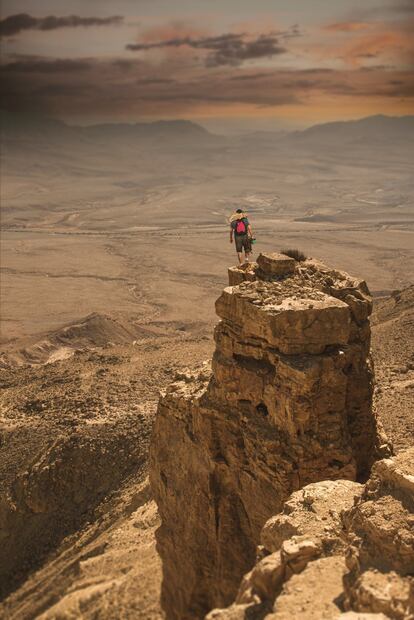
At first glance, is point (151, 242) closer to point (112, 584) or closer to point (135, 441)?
point (135, 441)

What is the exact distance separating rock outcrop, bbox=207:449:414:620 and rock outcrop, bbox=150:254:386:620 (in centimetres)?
167

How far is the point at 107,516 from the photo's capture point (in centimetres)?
1534

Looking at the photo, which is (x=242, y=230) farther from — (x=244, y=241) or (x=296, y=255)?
(x=296, y=255)

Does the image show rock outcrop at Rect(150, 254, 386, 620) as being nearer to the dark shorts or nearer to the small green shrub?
the small green shrub

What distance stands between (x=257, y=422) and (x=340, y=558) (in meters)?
3.57

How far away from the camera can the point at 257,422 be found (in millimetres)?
10016

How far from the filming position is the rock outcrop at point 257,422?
9.46 meters

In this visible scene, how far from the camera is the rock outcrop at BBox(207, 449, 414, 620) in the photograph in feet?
18.6

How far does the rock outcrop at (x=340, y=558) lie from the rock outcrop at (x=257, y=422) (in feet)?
5.49

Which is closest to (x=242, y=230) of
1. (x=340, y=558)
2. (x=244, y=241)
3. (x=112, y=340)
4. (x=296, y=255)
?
(x=244, y=241)

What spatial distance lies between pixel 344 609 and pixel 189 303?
50.8m

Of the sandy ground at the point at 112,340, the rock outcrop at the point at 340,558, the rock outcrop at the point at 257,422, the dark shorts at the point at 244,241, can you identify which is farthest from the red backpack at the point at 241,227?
the rock outcrop at the point at 340,558

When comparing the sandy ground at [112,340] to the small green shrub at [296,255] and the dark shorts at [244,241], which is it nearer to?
the small green shrub at [296,255]

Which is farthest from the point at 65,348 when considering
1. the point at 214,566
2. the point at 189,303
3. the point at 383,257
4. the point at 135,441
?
the point at 383,257
